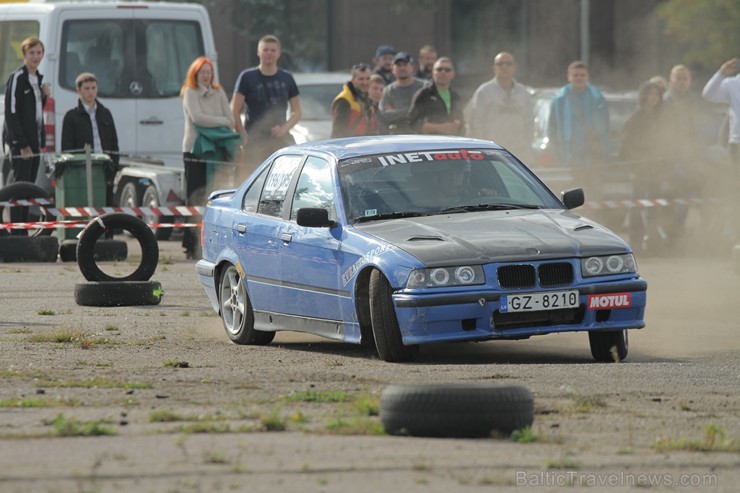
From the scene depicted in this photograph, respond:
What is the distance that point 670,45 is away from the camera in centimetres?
3878

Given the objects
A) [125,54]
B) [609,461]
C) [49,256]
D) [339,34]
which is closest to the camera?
[609,461]

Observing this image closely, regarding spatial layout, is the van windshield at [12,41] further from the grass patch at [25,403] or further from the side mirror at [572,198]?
the grass patch at [25,403]

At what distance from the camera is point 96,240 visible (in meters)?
15.1

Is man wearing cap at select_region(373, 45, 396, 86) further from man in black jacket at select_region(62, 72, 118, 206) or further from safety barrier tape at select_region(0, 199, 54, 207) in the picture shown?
safety barrier tape at select_region(0, 199, 54, 207)

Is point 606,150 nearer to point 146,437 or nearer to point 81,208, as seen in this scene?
point 81,208

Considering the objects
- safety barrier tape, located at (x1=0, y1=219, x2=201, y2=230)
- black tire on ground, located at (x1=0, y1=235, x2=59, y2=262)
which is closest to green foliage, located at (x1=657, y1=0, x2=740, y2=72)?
safety barrier tape, located at (x1=0, y1=219, x2=201, y2=230)

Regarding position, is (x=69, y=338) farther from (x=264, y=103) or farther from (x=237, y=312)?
(x=264, y=103)

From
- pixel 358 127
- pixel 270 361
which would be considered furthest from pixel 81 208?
pixel 270 361

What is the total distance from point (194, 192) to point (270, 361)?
9101 mm

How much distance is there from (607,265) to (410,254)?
1265 millimetres

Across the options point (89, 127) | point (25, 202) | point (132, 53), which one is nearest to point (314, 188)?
point (25, 202)

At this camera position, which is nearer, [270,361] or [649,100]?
[270,361]

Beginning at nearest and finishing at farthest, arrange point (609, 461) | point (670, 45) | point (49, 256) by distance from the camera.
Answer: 1. point (609, 461)
2. point (49, 256)
3. point (670, 45)

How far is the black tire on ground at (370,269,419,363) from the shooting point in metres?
10.0
